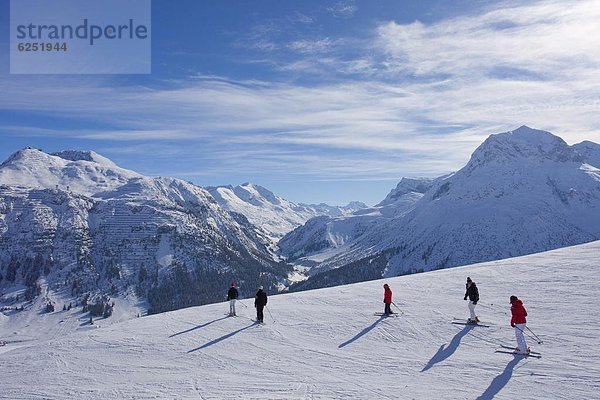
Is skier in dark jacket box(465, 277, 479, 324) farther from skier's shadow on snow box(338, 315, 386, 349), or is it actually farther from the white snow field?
skier's shadow on snow box(338, 315, 386, 349)

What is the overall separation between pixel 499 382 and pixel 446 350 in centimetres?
377

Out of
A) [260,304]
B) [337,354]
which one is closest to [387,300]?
[337,354]

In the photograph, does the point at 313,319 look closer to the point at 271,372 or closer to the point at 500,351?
the point at 271,372

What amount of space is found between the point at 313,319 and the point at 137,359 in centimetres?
978

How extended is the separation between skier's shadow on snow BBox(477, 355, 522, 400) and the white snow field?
70 mm

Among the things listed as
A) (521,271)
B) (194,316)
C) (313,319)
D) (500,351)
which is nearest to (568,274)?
(521,271)

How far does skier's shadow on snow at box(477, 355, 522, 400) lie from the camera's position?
14.3 metres

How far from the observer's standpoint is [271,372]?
1702 centimetres

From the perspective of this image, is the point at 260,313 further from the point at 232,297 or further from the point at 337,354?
the point at 337,354

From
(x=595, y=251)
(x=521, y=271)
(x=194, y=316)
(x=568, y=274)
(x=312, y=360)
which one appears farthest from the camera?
(x=595, y=251)

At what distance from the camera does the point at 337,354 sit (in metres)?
19.0

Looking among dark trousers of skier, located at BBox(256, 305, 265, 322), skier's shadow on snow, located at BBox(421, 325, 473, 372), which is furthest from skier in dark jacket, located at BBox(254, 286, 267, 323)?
skier's shadow on snow, located at BBox(421, 325, 473, 372)

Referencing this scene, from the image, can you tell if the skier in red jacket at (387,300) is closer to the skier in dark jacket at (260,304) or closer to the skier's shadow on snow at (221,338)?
the skier in dark jacket at (260,304)

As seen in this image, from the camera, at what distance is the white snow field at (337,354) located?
50.2 ft
